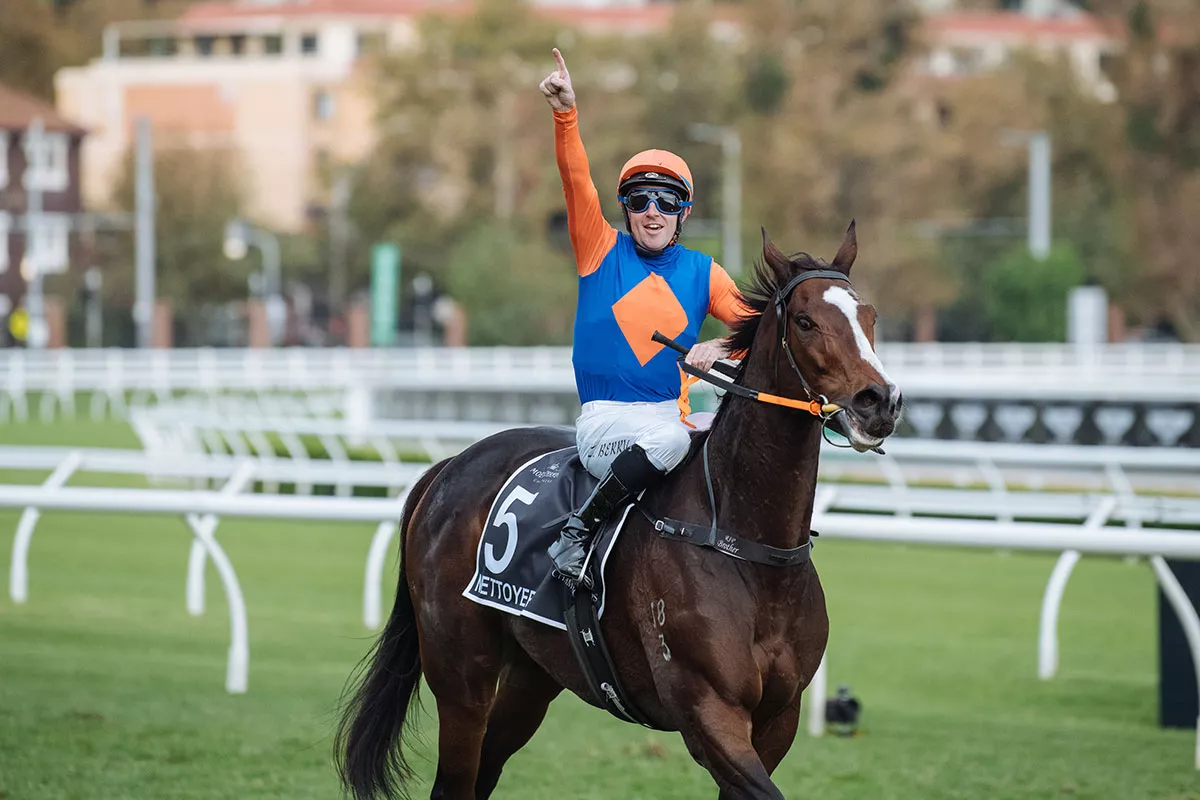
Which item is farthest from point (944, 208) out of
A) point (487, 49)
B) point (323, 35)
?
point (323, 35)

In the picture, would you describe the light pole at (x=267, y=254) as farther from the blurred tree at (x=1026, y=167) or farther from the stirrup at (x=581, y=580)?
the stirrup at (x=581, y=580)

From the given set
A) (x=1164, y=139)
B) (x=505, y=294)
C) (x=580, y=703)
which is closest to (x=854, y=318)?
(x=580, y=703)

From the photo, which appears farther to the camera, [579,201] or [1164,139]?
[1164,139]

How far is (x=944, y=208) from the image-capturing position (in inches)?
2185

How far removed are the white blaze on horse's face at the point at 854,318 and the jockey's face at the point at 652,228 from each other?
0.62 metres

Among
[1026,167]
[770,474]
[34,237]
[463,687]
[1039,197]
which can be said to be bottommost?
[463,687]

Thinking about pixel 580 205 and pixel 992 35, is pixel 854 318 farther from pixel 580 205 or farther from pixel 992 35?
pixel 992 35

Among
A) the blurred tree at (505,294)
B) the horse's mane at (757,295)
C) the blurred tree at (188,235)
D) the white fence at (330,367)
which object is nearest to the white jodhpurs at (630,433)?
the horse's mane at (757,295)

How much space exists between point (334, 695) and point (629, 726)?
4.47ft

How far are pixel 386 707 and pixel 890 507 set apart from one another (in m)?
5.94

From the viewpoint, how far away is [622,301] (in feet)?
15.5

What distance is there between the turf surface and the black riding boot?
66.5 inches

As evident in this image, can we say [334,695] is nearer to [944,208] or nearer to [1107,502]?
[1107,502]

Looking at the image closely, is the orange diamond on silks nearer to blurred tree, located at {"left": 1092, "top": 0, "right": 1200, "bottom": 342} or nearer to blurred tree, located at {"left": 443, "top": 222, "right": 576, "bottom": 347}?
blurred tree, located at {"left": 443, "top": 222, "right": 576, "bottom": 347}
